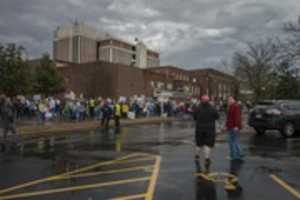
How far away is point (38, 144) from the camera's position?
13711mm

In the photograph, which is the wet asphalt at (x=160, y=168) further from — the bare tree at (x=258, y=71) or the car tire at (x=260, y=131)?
the bare tree at (x=258, y=71)

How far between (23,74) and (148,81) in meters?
46.2

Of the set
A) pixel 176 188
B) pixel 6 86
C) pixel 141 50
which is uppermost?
pixel 141 50

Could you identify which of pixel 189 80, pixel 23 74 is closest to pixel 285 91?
pixel 23 74

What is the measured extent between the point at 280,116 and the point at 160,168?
950cm

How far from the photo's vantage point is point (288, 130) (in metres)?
16.5

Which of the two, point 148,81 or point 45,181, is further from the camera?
point 148,81

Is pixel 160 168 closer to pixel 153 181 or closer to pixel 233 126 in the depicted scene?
pixel 153 181

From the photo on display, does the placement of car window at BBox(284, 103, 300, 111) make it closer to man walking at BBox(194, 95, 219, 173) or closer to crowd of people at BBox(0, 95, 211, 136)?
man walking at BBox(194, 95, 219, 173)

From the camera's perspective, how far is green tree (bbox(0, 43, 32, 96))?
24.0 meters

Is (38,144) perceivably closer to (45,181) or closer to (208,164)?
(45,181)

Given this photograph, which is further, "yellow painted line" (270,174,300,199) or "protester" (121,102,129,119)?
"protester" (121,102,129,119)

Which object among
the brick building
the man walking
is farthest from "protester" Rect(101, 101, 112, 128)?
the brick building

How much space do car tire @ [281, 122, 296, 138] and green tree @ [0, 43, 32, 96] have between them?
1722cm
